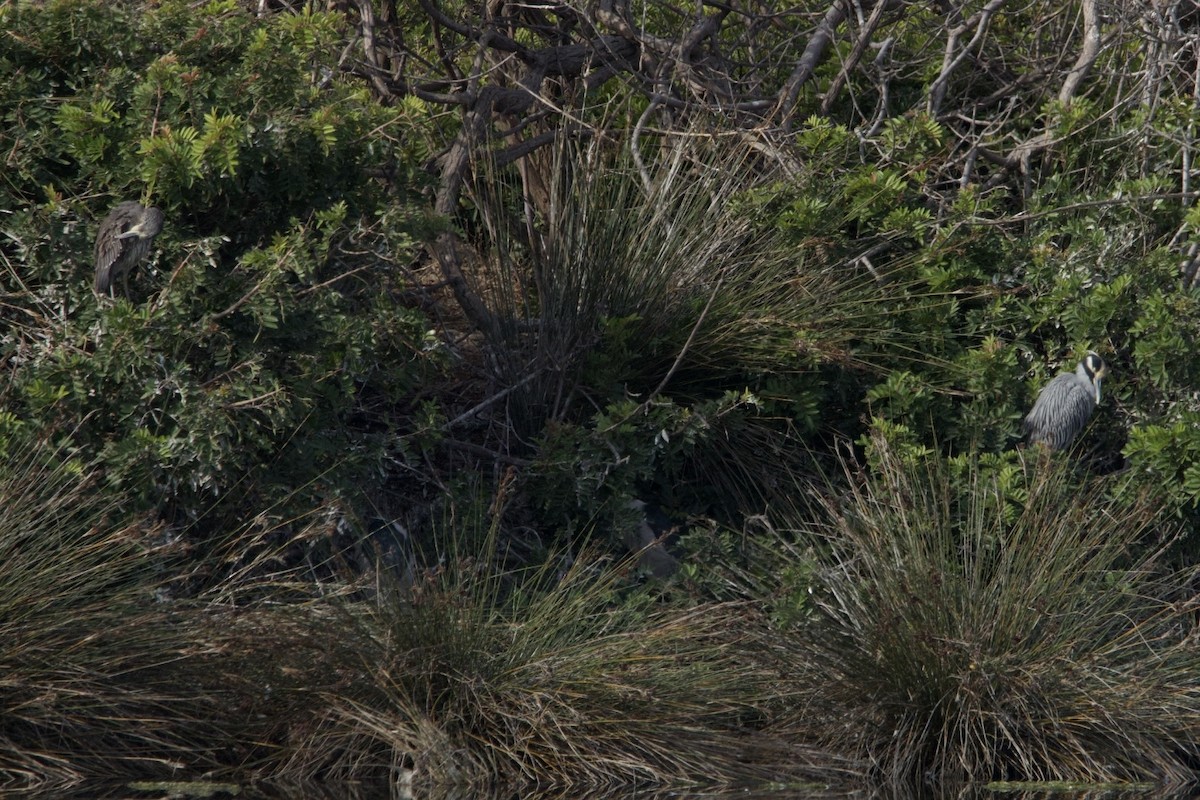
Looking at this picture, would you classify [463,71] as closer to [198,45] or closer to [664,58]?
[664,58]

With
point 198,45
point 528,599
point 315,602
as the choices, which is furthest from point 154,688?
point 198,45

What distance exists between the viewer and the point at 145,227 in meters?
4.78

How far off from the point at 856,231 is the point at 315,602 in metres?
3.03

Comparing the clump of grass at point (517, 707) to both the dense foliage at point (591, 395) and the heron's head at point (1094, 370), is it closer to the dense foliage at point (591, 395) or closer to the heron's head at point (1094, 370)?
the dense foliage at point (591, 395)

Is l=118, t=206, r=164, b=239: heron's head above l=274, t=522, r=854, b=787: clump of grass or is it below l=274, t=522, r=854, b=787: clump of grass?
above

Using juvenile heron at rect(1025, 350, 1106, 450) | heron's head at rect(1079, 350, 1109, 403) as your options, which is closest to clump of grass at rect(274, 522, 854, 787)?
juvenile heron at rect(1025, 350, 1106, 450)

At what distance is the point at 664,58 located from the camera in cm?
697

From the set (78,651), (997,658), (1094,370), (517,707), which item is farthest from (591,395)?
(78,651)

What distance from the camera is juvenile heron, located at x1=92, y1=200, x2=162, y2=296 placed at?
4773 mm

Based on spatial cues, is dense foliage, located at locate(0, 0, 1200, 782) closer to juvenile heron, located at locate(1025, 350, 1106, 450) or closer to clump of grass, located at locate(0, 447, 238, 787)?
clump of grass, located at locate(0, 447, 238, 787)

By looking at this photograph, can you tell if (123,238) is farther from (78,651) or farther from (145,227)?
(78,651)

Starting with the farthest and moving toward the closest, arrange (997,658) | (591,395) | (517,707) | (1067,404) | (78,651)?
(591,395) → (1067,404) → (997,658) → (517,707) → (78,651)

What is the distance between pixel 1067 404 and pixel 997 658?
1.40 meters

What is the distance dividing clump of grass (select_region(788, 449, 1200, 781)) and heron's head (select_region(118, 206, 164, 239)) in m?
2.43
